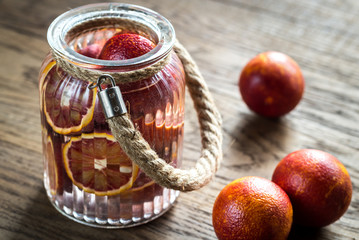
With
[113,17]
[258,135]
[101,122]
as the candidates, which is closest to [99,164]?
[101,122]

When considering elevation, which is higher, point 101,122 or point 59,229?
point 101,122

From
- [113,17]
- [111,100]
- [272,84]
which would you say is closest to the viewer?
[111,100]

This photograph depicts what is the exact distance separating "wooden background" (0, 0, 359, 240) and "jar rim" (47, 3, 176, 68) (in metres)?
0.21

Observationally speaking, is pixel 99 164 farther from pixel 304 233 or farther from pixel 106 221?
pixel 304 233

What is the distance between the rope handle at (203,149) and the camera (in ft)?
1.67

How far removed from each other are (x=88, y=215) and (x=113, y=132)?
0.46ft

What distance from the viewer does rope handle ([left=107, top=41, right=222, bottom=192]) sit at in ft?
1.67

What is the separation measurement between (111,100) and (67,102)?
3.0 inches

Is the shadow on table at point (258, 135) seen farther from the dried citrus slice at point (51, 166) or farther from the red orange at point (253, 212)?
the dried citrus slice at point (51, 166)

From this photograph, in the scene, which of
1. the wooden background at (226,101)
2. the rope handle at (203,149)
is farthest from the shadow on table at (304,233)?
the rope handle at (203,149)

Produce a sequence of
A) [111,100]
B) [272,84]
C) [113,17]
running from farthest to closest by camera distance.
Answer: [272,84] < [113,17] < [111,100]

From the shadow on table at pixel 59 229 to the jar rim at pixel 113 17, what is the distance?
20cm

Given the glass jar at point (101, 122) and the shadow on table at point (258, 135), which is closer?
the glass jar at point (101, 122)

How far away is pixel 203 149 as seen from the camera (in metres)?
0.61
